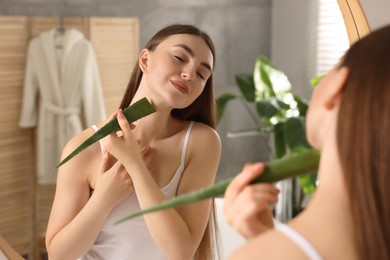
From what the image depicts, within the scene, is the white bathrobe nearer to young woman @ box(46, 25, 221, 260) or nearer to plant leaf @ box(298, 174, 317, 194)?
plant leaf @ box(298, 174, 317, 194)

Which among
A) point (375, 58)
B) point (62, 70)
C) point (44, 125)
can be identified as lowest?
point (44, 125)

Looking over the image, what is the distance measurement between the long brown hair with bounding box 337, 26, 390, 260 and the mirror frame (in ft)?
1.24

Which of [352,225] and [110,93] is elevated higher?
[352,225]

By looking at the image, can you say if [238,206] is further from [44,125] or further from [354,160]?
[44,125]

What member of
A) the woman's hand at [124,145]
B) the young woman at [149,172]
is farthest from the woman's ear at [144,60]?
the woman's hand at [124,145]

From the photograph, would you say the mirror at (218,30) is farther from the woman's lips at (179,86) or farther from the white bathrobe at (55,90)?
the woman's lips at (179,86)

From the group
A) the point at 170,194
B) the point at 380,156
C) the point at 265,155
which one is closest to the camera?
the point at 380,156

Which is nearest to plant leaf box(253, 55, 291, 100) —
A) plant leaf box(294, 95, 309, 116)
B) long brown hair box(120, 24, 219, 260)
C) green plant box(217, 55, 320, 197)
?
green plant box(217, 55, 320, 197)

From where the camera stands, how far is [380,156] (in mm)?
344

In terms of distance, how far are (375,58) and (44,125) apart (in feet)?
5.28

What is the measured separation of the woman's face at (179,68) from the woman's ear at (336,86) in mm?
365

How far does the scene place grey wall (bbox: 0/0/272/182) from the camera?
6.79 feet

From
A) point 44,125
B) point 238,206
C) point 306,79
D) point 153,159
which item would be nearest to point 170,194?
point 153,159

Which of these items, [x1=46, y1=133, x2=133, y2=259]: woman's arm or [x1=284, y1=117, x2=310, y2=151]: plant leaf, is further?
[x1=284, y1=117, x2=310, y2=151]: plant leaf
